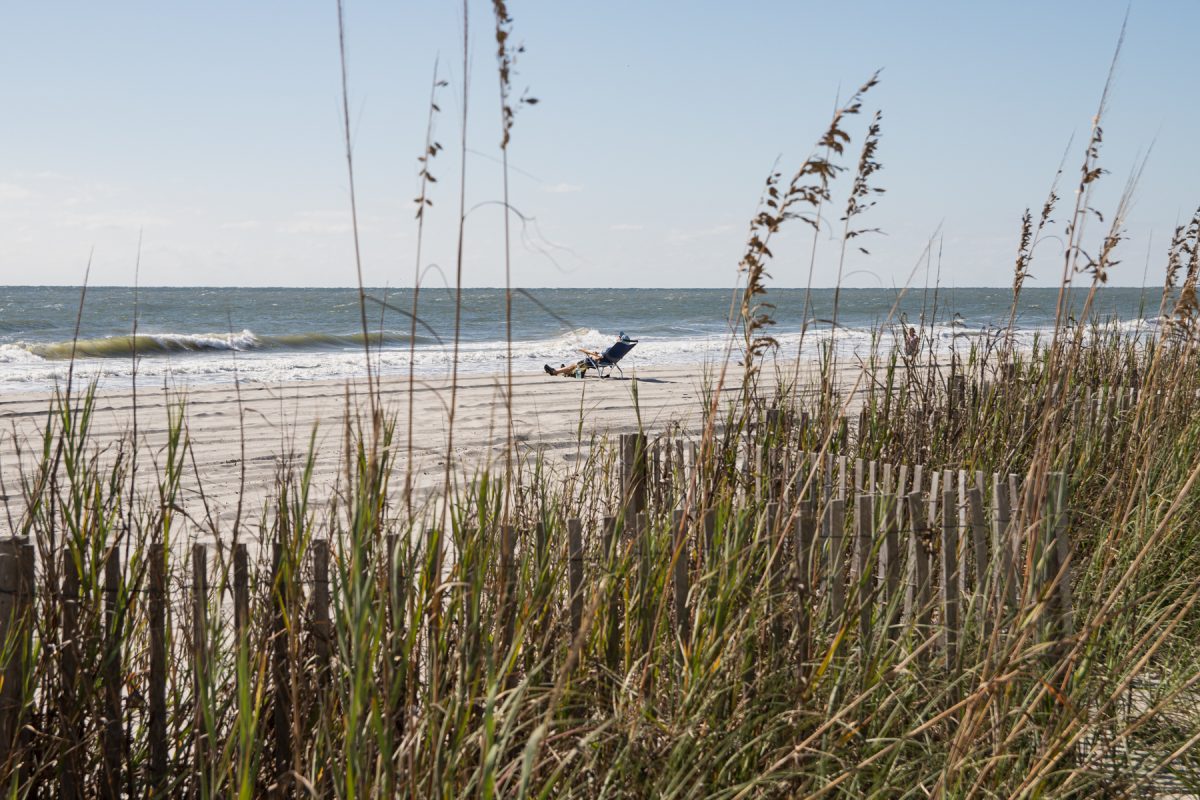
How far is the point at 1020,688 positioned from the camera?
2.01 metres

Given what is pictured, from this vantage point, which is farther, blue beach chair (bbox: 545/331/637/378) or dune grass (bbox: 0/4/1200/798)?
blue beach chair (bbox: 545/331/637/378)

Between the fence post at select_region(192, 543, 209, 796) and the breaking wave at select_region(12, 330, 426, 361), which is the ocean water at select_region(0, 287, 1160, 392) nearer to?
the breaking wave at select_region(12, 330, 426, 361)

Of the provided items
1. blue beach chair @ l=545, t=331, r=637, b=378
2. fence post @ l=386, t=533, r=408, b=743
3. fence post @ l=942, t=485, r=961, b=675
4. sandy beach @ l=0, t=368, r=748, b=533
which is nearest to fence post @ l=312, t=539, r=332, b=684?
fence post @ l=386, t=533, r=408, b=743

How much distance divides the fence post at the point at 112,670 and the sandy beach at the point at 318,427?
6.60 feet

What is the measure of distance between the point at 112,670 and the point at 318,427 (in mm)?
2616

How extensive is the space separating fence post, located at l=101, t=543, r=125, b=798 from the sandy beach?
6.60 ft

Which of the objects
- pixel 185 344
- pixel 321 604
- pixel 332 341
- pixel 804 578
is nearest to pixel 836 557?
pixel 804 578

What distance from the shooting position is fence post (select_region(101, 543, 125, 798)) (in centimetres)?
161

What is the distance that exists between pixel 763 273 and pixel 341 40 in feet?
2.54

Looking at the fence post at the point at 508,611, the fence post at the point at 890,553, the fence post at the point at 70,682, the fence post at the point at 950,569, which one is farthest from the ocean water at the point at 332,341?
the fence post at the point at 70,682

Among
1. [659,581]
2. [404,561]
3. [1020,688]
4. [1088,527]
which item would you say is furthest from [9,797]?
[1088,527]

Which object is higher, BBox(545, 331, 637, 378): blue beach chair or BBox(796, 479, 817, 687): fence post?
BBox(796, 479, 817, 687): fence post

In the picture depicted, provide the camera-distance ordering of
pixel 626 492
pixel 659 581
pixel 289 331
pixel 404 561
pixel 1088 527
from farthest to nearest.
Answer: pixel 289 331, pixel 1088 527, pixel 626 492, pixel 659 581, pixel 404 561

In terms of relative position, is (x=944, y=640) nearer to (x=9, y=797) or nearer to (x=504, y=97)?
(x=504, y=97)
